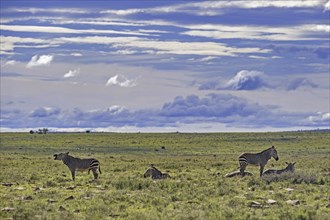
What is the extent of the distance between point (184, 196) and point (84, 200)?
12.6 ft

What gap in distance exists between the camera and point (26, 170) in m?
41.4

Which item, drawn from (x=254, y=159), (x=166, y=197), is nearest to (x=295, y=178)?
(x=254, y=159)

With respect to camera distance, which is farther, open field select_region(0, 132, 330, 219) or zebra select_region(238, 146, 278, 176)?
zebra select_region(238, 146, 278, 176)

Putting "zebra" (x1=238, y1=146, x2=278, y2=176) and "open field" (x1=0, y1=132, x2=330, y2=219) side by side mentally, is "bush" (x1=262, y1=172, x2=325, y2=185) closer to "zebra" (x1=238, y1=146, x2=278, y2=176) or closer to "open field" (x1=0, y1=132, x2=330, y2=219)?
"open field" (x1=0, y1=132, x2=330, y2=219)

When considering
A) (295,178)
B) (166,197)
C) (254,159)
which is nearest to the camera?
(166,197)

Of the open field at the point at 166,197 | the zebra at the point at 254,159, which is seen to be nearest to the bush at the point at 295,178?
the open field at the point at 166,197

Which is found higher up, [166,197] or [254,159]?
[254,159]

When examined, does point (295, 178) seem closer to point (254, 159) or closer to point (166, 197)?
point (254, 159)

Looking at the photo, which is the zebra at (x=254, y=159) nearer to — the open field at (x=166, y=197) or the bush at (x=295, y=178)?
the open field at (x=166, y=197)

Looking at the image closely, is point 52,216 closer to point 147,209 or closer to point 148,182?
point 147,209

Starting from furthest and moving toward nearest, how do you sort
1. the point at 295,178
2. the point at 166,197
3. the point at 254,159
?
the point at 254,159, the point at 295,178, the point at 166,197

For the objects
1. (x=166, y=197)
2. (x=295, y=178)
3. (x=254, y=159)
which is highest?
(x=254, y=159)

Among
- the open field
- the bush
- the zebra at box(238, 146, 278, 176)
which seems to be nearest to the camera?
the open field

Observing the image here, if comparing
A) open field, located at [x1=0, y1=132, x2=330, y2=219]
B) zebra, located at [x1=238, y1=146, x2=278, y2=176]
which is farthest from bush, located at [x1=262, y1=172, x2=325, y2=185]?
zebra, located at [x1=238, y1=146, x2=278, y2=176]
